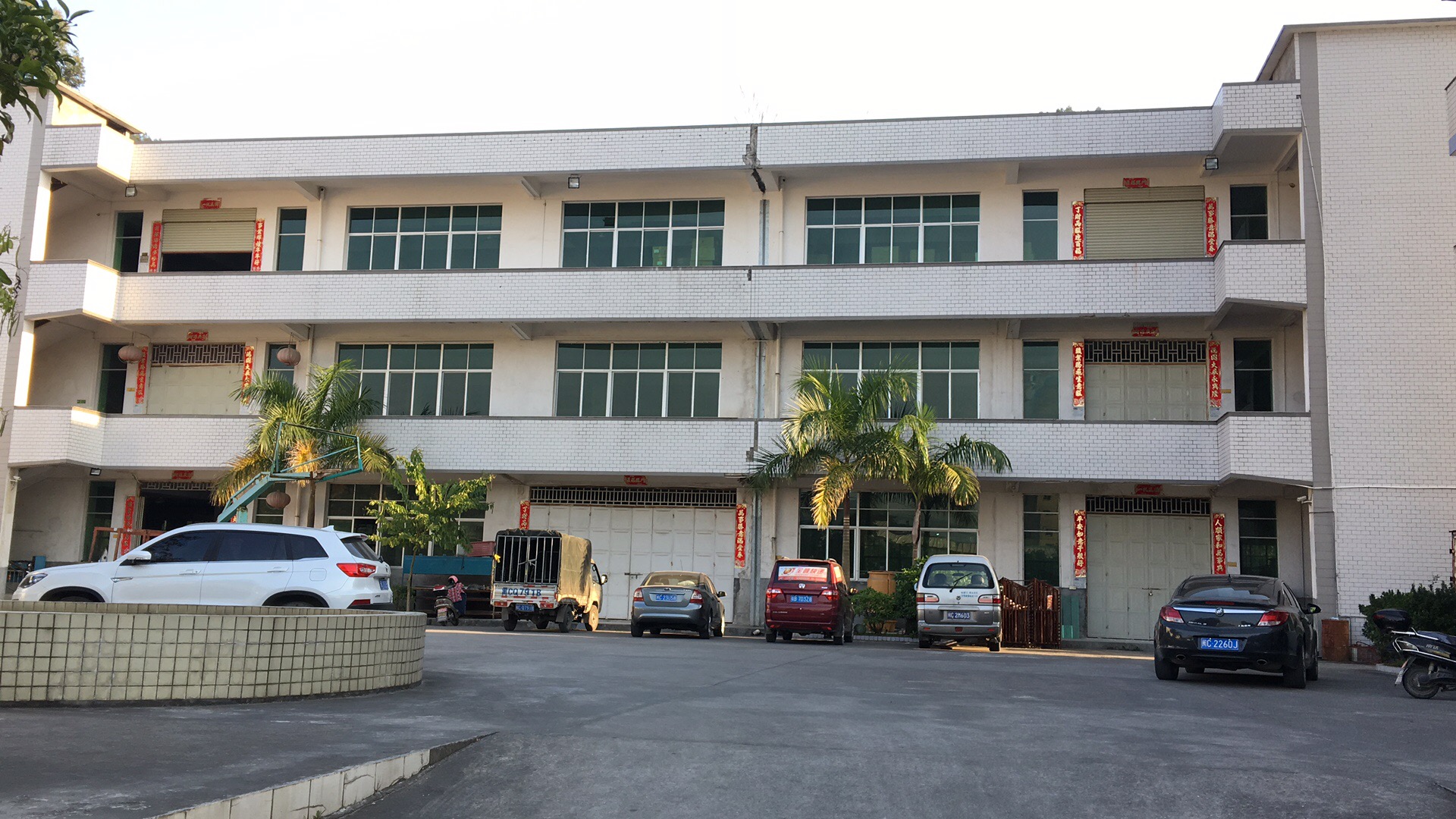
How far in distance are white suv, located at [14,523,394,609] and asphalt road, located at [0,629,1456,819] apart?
2834mm

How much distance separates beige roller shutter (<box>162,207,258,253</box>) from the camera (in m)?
33.9

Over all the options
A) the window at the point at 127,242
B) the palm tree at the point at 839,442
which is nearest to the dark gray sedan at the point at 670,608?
the palm tree at the point at 839,442

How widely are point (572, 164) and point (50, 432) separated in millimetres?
14628

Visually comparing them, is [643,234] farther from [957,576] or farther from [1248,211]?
[1248,211]

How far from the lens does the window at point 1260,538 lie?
93.9 ft

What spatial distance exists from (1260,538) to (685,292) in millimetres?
14722

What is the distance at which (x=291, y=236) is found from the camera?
34.0 meters

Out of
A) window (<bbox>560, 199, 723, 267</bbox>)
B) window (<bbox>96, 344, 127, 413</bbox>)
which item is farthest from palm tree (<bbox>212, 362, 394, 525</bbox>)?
window (<bbox>560, 199, 723, 267</bbox>)

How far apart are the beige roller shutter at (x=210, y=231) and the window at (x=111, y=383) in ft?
10.8

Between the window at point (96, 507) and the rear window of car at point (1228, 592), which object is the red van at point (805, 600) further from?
the window at point (96, 507)

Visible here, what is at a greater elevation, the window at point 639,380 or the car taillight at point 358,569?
the window at point 639,380

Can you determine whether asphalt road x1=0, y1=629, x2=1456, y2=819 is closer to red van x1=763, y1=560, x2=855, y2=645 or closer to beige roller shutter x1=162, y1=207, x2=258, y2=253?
red van x1=763, y1=560, x2=855, y2=645

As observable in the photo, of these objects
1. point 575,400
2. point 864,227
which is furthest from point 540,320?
point 864,227

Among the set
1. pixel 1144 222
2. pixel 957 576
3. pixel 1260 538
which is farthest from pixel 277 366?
pixel 1260 538
